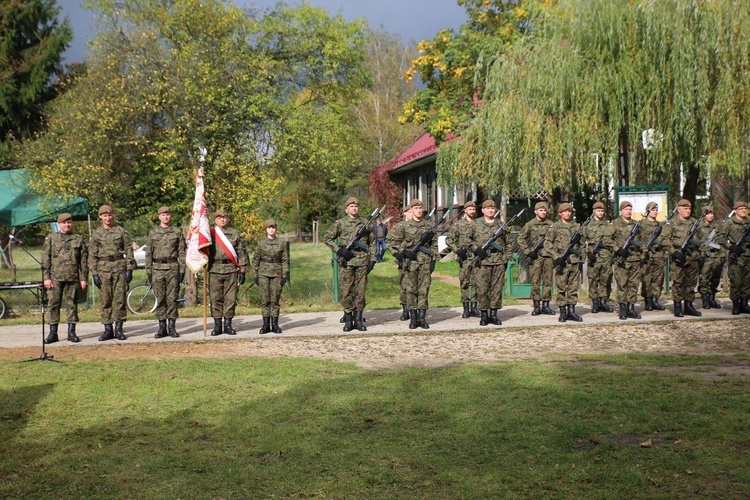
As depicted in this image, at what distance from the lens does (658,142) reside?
57.8 feet

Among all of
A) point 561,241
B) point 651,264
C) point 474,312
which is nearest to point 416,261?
point 474,312

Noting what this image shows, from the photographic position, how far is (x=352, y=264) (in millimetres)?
13430

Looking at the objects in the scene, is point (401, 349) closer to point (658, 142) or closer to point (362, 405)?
point (362, 405)

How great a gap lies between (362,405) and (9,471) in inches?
128

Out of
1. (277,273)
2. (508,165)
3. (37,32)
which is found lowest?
(277,273)

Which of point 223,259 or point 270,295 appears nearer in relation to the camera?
point 223,259

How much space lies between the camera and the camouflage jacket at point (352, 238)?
13.4 m

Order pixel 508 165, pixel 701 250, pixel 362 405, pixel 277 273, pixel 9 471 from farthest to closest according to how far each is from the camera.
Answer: pixel 508 165 → pixel 701 250 → pixel 277 273 → pixel 362 405 → pixel 9 471

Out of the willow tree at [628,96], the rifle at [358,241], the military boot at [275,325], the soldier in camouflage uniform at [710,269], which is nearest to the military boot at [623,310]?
the soldier in camouflage uniform at [710,269]

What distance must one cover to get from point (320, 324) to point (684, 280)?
21.9 ft

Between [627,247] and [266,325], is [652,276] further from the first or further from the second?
[266,325]

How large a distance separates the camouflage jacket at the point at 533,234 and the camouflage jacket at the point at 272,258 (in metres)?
4.74

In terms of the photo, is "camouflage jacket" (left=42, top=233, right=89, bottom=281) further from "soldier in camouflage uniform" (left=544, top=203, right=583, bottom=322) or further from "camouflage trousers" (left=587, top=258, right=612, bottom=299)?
"camouflage trousers" (left=587, top=258, right=612, bottom=299)

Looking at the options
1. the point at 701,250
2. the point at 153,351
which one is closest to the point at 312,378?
the point at 153,351
